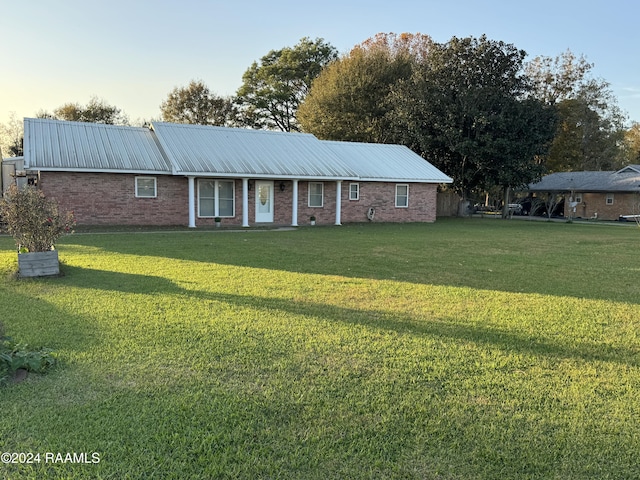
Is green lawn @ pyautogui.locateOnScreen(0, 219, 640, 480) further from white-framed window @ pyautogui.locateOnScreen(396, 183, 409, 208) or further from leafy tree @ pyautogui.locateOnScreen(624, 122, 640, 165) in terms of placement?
leafy tree @ pyautogui.locateOnScreen(624, 122, 640, 165)

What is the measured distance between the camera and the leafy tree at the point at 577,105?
1692 inches

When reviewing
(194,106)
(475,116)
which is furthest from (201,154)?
(194,106)

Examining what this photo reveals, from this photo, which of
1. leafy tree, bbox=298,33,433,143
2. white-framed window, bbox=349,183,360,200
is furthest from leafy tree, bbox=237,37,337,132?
white-framed window, bbox=349,183,360,200

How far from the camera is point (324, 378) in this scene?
3646mm

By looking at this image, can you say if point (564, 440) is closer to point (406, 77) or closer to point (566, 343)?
point (566, 343)

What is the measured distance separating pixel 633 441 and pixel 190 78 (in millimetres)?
44722

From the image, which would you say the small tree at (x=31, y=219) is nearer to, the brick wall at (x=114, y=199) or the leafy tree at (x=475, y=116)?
the brick wall at (x=114, y=199)

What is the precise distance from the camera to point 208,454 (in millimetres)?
2607

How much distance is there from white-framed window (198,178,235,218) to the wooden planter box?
11373 millimetres

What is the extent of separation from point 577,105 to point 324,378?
4844 centimetres

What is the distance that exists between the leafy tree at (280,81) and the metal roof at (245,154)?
21.9m

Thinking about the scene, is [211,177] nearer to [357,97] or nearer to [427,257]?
[427,257]

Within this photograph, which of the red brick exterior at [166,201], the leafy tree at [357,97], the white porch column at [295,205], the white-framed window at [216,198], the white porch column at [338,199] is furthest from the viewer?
the leafy tree at [357,97]

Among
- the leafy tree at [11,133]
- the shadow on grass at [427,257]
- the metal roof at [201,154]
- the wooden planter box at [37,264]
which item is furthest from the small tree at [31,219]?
the leafy tree at [11,133]
